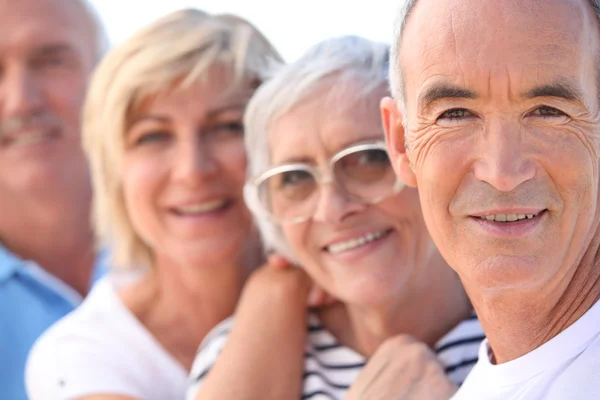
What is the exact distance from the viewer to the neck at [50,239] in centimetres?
435

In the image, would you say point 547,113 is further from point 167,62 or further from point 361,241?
point 167,62

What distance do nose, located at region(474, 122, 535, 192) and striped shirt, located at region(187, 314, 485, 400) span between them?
1.00 metres

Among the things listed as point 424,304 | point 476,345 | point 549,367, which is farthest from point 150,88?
point 549,367

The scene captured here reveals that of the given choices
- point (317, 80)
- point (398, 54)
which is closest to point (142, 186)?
point (317, 80)

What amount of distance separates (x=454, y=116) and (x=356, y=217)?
0.94 meters

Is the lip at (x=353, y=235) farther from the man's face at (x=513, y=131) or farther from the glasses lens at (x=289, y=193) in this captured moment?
the man's face at (x=513, y=131)

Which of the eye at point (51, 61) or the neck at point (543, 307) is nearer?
the neck at point (543, 307)

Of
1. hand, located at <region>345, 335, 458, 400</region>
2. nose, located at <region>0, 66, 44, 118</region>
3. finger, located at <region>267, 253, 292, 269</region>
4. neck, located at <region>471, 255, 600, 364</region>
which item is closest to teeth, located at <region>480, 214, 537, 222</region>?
neck, located at <region>471, 255, 600, 364</region>

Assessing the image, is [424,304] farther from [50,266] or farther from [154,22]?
[50,266]

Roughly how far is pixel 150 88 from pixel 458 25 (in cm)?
174

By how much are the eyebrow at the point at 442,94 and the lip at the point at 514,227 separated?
0.77ft

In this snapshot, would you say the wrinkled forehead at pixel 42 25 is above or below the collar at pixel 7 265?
above

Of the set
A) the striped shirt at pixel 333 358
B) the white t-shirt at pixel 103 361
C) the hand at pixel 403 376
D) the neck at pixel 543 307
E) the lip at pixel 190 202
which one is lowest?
the white t-shirt at pixel 103 361

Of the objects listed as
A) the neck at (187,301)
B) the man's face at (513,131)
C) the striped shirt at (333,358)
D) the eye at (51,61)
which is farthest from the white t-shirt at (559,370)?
the eye at (51,61)
